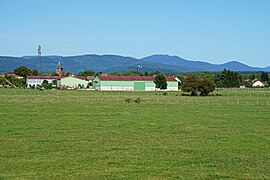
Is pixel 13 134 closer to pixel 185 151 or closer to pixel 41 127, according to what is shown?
pixel 41 127

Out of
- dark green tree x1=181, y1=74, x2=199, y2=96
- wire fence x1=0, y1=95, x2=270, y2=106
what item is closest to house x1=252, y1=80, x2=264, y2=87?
dark green tree x1=181, y1=74, x2=199, y2=96

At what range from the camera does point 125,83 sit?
118m

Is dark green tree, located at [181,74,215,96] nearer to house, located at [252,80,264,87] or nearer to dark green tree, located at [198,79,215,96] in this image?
dark green tree, located at [198,79,215,96]

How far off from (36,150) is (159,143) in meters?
5.21

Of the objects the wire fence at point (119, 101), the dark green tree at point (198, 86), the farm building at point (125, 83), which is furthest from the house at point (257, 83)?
the wire fence at point (119, 101)

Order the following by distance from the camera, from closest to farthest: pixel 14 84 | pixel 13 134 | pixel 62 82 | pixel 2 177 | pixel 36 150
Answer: pixel 2 177 → pixel 36 150 → pixel 13 134 → pixel 14 84 → pixel 62 82

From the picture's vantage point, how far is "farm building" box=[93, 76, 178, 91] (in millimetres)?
115312

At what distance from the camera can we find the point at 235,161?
1527 centimetres

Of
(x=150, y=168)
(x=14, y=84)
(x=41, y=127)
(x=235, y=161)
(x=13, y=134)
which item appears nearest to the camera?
(x=150, y=168)

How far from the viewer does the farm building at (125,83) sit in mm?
115312

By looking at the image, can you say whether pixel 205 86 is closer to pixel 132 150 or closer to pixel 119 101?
pixel 119 101

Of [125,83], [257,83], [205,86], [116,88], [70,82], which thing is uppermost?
[70,82]

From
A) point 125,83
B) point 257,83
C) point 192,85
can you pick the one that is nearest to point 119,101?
point 192,85

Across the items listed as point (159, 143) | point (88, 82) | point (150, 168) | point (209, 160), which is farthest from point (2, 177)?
point (88, 82)
